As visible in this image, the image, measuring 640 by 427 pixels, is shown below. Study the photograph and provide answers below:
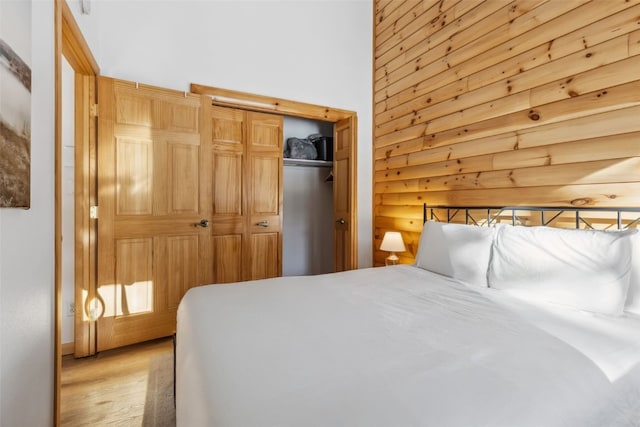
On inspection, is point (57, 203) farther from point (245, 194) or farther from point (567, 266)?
point (567, 266)

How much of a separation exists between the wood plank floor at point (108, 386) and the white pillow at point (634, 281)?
2.45 metres

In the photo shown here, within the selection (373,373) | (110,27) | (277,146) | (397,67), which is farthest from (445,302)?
(110,27)

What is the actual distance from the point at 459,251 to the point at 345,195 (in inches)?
72.9

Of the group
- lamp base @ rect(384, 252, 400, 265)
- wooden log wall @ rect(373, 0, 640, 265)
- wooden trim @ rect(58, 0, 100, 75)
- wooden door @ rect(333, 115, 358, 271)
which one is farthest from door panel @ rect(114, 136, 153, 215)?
wooden log wall @ rect(373, 0, 640, 265)

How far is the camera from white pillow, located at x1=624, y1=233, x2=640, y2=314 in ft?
4.29

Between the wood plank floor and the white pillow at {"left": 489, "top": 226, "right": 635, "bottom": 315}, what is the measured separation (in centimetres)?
218

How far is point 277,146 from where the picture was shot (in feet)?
10.7

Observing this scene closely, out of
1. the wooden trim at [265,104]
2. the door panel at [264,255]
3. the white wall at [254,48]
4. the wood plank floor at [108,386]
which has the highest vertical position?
the white wall at [254,48]

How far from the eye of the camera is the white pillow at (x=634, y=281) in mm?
1309

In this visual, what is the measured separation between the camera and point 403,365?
0.89 meters

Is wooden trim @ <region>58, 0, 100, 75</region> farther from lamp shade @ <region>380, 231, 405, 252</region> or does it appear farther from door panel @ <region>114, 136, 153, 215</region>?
lamp shade @ <region>380, 231, 405, 252</region>

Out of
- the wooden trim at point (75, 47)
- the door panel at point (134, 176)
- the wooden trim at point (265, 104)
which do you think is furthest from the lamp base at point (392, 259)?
the wooden trim at point (75, 47)

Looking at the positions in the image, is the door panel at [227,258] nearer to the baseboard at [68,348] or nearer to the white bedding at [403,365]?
the baseboard at [68,348]

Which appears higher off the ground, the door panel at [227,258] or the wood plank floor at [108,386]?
the door panel at [227,258]
